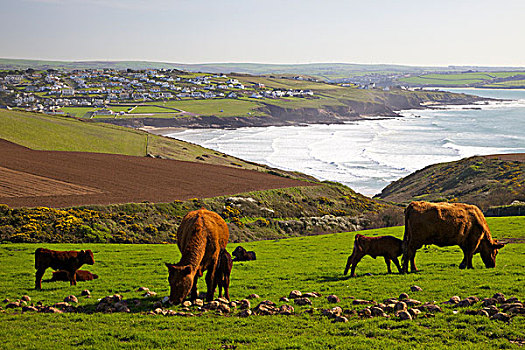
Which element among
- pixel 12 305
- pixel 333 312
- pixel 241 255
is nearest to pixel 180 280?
pixel 333 312

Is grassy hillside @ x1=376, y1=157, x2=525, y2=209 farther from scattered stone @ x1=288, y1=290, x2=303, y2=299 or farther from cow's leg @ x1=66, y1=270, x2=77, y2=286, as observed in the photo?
cow's leg @ x1=66, y1=270, x2=77, y2=286

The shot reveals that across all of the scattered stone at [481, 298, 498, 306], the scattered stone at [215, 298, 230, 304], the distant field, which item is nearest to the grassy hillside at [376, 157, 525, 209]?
the scattered stone at [481, 298, 498, 306]

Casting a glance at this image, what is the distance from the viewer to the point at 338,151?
407ft

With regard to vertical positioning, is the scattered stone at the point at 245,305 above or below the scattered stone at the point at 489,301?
below

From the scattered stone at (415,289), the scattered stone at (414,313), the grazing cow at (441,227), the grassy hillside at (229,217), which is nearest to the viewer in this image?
the scattered stone at (414,313)

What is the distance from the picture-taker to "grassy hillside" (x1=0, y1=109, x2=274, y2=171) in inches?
3115

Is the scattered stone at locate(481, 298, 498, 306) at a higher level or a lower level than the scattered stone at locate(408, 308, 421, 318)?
higher

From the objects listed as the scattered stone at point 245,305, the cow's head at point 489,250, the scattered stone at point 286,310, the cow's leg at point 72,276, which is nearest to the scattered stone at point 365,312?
the scattered stone at point 286,310

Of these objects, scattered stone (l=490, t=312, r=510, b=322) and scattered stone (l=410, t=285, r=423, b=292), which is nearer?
scattered stone (l=490, t=312, r=510, b=322)

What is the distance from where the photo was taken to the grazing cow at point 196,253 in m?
14.8

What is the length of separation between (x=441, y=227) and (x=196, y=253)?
10.8 m

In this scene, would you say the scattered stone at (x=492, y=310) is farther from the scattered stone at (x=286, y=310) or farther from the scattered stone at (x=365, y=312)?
the scattered stone at (x=286, y=310)

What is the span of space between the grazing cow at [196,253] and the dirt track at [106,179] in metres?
31.8

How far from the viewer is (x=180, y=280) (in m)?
14.8
